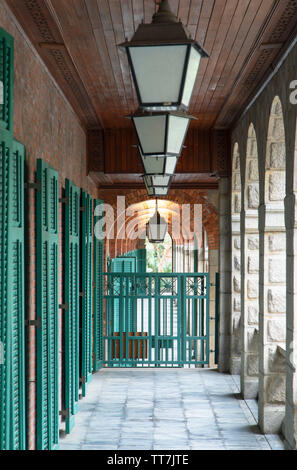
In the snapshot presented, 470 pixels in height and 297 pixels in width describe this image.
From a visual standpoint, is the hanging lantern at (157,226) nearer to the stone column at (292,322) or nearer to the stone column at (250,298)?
the stone column at (250,298)

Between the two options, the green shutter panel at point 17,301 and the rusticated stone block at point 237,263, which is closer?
the green shutter panel at point 17,301

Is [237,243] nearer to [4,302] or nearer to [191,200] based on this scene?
[191,200]

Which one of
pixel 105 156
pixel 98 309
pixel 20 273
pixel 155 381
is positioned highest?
pixel 105 156

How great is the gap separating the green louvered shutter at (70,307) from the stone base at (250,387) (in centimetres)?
216

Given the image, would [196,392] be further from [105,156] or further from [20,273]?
[20,273]

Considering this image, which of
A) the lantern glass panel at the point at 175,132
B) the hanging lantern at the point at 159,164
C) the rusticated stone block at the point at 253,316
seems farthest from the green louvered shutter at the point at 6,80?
the rusticated stone block at the point at 253,316

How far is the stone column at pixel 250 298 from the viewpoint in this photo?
707 cm

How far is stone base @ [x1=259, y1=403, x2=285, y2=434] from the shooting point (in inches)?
230

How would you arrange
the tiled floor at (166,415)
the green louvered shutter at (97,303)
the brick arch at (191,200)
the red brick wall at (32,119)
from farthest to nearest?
1. the brick arch at (191,200)
2. the green louvered shutter at (97,303)
3. the tiled floor at (166,415)
4. the red brick wall at (32,119)

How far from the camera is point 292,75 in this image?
4691 millimetres

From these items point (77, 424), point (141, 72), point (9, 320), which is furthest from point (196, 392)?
point (141, 72)

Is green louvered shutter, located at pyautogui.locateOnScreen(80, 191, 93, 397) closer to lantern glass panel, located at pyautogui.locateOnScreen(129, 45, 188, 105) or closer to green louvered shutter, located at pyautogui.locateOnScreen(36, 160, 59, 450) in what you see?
green louvered shutter, located at pyautogui.locateOnScreen(36, 160, 59, 450)

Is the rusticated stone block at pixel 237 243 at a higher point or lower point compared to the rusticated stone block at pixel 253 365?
higher

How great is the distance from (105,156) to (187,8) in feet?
14.6
